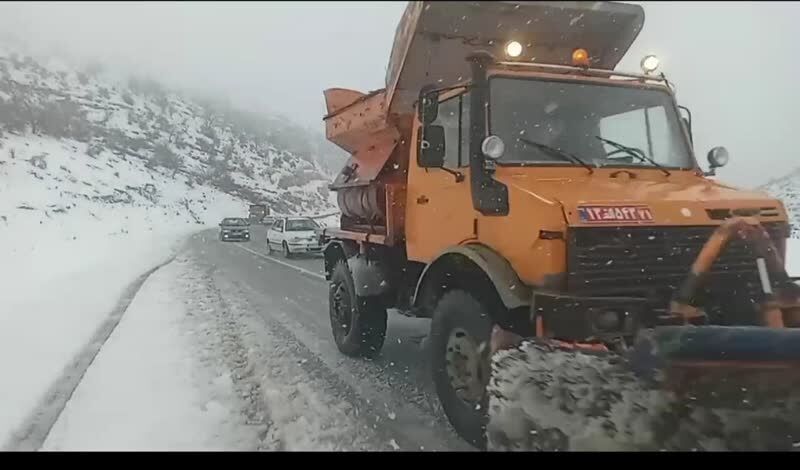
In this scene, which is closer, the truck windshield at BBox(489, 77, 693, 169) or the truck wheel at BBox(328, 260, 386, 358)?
the truck windshield at BBox(489, 77, 693, 169)

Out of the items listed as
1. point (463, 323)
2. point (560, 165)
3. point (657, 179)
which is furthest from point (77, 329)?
point (657, 179)

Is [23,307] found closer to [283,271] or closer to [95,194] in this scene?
[95,194]

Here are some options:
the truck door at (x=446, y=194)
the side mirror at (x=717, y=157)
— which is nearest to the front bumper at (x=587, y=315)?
the truck door at (x=446, y=194)

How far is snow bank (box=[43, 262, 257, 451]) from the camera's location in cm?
375

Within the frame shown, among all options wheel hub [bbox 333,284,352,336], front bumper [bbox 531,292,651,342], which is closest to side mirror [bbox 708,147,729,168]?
front bumper [bbox 531,292,651,342]

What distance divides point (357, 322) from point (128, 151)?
8.73ft

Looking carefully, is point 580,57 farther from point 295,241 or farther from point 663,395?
point 295,241

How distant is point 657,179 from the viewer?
4.12 m

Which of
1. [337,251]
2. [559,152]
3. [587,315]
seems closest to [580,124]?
Answer: [559,152]

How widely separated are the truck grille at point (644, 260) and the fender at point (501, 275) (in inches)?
10.3

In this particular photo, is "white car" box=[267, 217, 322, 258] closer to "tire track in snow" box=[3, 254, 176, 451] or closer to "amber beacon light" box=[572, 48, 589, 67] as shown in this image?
"tire track in snow" box=[3, 254, 176, 451]

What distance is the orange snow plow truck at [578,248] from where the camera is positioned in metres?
2.93

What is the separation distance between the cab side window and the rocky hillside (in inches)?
45.3

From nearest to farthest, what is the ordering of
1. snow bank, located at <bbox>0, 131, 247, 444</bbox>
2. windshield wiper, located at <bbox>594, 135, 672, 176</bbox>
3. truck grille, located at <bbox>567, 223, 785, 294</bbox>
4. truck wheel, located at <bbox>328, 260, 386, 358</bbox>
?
truck grille, located at <bbox>567, 223, 785, 294</bbox>, windshield wiper, located at <bbox>594, 135, 672, 176</bbox>, snow bank, located at <bbox>0, 131, 247, 444</bbox>, truck wheel, located at <bbox>328, 260, 386, 358</bbox>
